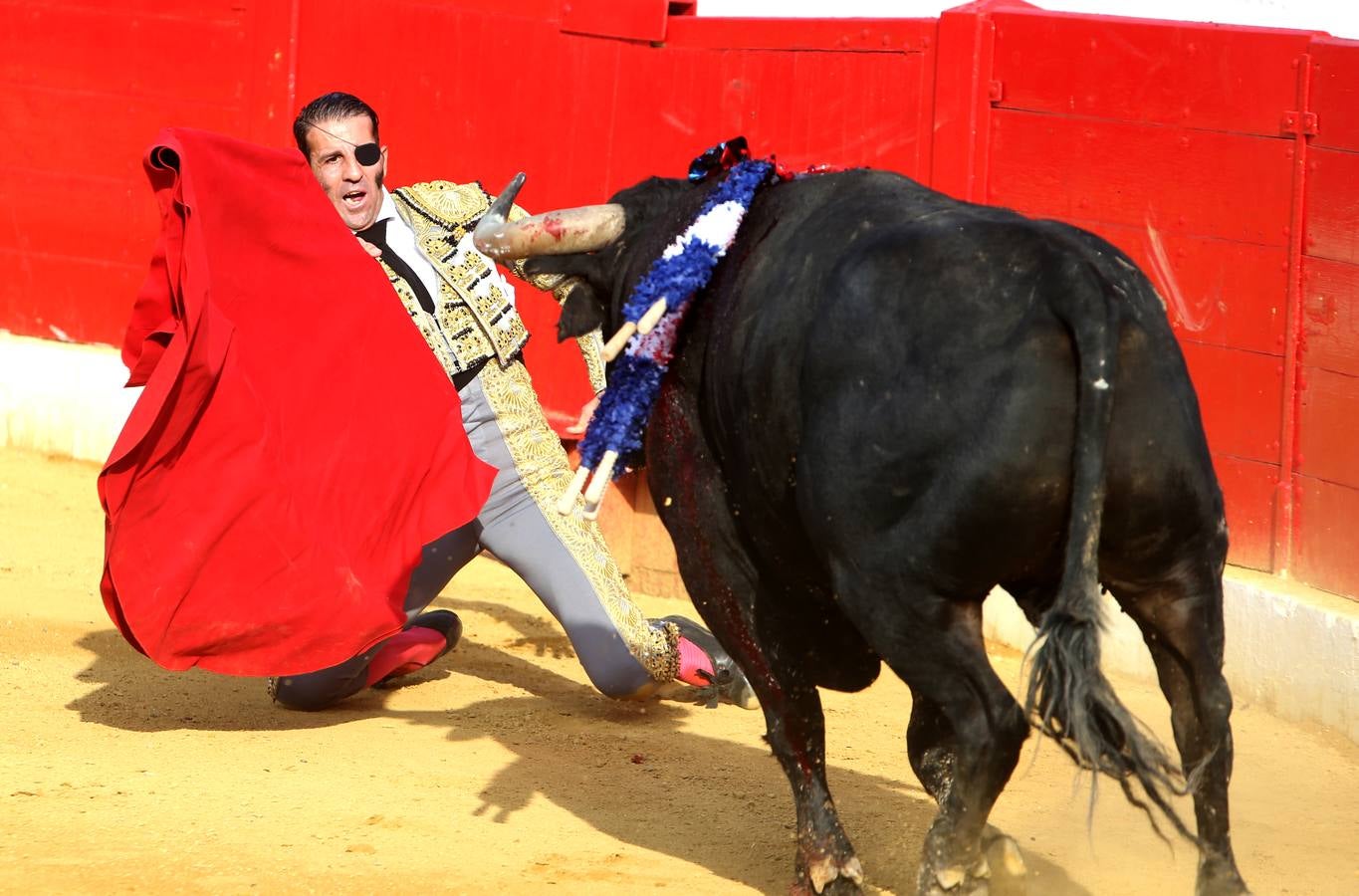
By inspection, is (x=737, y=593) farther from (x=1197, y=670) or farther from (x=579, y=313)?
(x=1197, y=670)

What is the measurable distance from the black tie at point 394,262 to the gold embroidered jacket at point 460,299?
0.02 m

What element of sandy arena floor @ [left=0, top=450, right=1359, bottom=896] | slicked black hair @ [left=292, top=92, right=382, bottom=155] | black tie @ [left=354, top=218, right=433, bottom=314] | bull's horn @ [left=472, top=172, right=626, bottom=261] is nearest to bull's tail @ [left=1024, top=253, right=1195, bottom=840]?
sandy arena floor @ [left=0, top=450, right=1359, bottom=896]

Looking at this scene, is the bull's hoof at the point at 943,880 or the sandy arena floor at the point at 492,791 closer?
the bull's hoof at the point at 943,880

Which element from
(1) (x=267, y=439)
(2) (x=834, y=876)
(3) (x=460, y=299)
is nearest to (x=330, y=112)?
(3) (x=460, y=299)

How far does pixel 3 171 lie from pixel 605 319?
522cm

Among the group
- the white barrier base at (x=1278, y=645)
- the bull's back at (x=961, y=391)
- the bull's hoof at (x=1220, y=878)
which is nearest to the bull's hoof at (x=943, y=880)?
the bull's hoof at (x=1220, y=878)

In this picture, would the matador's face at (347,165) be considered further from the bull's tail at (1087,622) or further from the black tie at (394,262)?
the bull's tail at (1087,622)

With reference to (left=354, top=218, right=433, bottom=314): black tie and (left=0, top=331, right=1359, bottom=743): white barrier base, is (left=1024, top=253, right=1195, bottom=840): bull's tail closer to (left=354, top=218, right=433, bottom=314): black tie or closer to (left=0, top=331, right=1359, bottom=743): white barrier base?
(left=0, top=331, right=1359, bottom=743): white barrier base

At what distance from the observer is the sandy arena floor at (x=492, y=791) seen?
3.66 meters

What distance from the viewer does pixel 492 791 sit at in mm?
4242

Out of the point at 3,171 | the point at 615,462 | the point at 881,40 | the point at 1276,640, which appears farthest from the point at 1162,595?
the point at 3,171

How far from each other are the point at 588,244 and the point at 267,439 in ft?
3.86

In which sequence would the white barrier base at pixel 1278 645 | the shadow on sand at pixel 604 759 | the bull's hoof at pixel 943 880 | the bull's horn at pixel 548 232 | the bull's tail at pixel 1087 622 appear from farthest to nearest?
the white barrier base at pixel 1278 645, the shadow on sand at pixel 604 759, the bull's horn at pixel 548 232, the bull's hoof at pixel 943 880, the bull's tail at pixel 1087 622

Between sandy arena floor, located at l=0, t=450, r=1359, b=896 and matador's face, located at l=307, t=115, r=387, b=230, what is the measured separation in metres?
1.39
